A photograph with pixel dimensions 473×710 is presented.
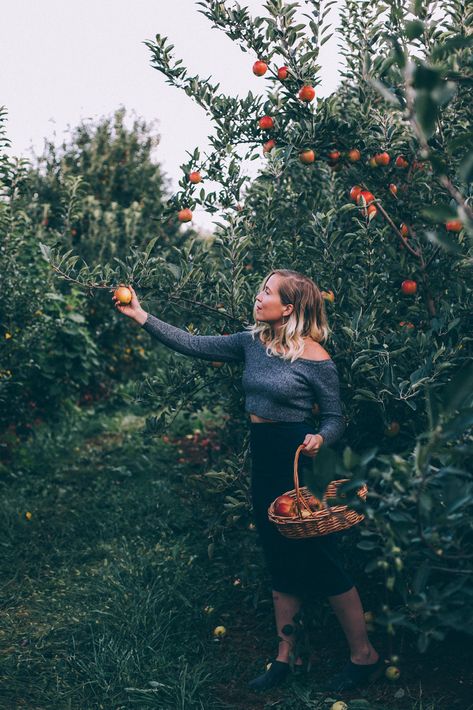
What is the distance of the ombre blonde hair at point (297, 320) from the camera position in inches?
112

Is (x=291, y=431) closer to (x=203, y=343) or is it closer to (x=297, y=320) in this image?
(x=297, y=320)

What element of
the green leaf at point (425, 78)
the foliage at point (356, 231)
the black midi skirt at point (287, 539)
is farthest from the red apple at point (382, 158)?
the green leaf at point (425, 78)

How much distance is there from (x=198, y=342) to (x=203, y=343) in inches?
0.9

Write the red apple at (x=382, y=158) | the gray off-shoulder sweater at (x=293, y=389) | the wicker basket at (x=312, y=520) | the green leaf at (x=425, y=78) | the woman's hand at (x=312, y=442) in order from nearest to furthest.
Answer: the green leaf at (x=425, y=78), the wicker basket at (x=312, y=520), the woman's hand at (x=312, y=442), the gray off-shoulder sweater at (x=293, y=389), the red apple at (x=382, y=158)

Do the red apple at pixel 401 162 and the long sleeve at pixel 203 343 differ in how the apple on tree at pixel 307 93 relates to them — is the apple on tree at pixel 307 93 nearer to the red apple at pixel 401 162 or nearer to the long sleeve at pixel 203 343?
the red apple at pixel 401 162

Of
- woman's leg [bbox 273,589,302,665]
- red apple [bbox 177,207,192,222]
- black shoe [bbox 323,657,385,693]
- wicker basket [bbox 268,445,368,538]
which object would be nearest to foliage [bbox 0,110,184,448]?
red apple [bbox 177,207,192,222]

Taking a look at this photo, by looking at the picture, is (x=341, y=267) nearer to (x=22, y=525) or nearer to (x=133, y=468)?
(x=22, y=525)

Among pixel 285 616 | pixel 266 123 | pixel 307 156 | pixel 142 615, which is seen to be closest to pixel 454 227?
pixel 307 156

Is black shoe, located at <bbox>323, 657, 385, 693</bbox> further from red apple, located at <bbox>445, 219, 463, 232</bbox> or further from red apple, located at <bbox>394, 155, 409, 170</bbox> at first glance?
red apple, located at <bbox>394, 155, 409, 170</bbox>

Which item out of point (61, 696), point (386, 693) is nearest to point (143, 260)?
point (61, 696)

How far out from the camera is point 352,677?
9.24 feet

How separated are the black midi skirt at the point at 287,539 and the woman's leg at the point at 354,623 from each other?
0.12 feet

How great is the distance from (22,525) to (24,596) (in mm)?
847

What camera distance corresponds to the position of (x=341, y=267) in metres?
3.28
